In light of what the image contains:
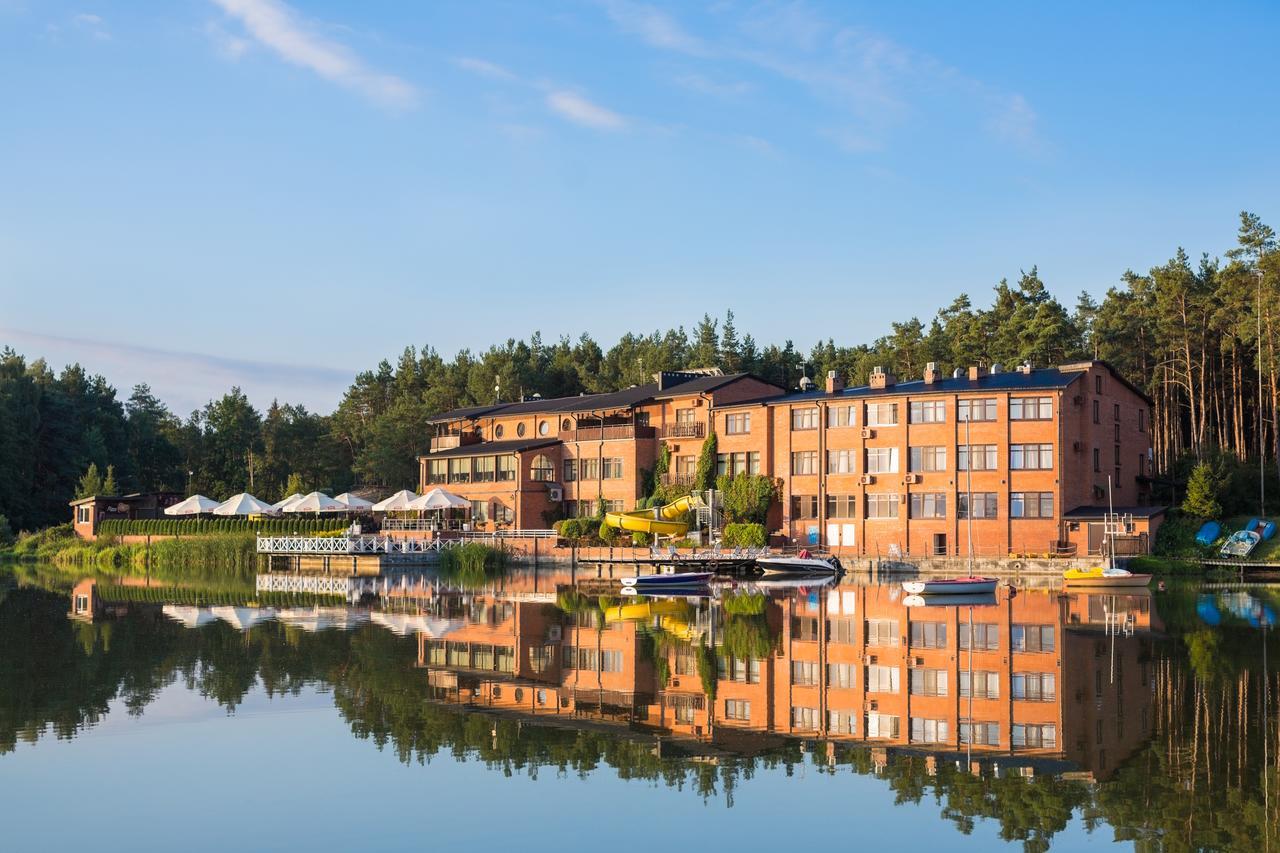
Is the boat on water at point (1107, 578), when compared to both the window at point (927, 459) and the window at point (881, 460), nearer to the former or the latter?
the window at point (927, 459)

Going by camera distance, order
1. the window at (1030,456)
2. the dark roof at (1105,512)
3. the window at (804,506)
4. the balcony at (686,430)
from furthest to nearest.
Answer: the balcony at (686,430) < the window at (804,506) < the window at (1030,456) < the dark roof at (1105,512)

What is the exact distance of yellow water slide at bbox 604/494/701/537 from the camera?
223ft

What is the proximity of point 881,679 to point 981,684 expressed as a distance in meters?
1.85

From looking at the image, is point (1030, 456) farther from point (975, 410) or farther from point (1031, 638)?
point (1031, 638)

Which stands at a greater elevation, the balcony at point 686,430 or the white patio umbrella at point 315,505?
the balcony at point 686,430

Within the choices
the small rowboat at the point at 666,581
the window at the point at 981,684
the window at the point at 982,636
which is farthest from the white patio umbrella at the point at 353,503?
the window at the point at 981,684

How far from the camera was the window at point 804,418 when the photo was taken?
217ft

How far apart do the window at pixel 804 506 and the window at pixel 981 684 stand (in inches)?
1622

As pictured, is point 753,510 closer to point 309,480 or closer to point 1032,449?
point 1032,449

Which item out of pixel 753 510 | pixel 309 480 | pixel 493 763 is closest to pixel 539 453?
pixel 753 510

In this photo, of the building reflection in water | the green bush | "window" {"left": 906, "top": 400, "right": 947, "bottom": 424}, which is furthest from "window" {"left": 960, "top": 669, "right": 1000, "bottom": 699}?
the green bush

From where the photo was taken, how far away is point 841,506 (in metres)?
64.5

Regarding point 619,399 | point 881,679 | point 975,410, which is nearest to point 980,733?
point 881,679

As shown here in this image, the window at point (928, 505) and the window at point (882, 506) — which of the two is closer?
the window at point (928, 505)
